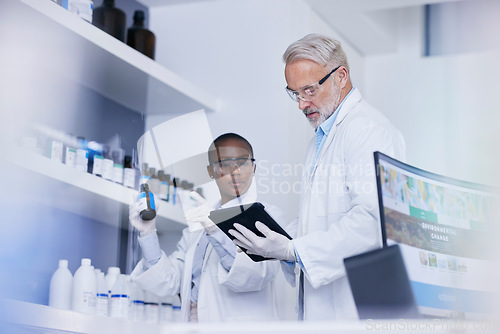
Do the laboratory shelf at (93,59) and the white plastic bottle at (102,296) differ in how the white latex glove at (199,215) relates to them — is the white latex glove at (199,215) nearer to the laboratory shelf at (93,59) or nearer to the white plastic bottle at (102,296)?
the white plastic bottle at (102,296)

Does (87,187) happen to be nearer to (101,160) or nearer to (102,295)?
(101,160)

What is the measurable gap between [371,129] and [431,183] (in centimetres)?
37

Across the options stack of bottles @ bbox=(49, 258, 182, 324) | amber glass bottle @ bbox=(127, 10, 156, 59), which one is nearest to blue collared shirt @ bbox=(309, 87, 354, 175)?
stack of bottles @ bbox=(49, 258, 182, 324)

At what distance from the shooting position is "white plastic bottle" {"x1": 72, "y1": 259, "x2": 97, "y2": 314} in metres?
2.06

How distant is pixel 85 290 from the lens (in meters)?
2.11

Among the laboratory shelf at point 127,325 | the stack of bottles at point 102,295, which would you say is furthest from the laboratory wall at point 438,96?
the laboratory shelf at point 127,325

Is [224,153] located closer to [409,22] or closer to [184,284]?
[184,284]

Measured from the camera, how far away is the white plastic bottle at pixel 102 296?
212cm

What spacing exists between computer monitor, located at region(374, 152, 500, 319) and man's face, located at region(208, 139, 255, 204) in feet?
2.36

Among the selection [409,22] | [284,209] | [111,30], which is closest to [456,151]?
[409,22]

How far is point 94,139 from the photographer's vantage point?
2412mm

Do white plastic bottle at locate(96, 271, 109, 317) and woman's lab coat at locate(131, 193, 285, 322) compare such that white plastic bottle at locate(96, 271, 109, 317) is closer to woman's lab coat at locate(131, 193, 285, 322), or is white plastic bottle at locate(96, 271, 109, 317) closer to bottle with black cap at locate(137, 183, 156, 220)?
woman's lab coat at locate(131, 193, 285, 322)

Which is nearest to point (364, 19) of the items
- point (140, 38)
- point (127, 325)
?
point (140, 38)

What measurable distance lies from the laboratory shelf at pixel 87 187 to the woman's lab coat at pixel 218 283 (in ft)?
0.46
